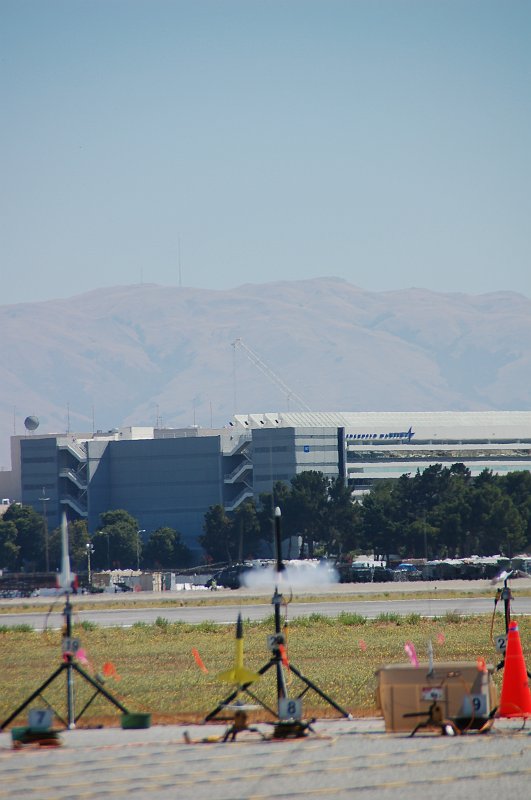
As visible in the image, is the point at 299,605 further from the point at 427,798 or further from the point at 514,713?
the point at 427,798

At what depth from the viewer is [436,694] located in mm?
28703

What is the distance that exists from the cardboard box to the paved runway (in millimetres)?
496

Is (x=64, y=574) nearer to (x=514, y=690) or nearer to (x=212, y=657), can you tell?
(x=514, y=690)

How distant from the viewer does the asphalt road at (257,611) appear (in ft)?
273

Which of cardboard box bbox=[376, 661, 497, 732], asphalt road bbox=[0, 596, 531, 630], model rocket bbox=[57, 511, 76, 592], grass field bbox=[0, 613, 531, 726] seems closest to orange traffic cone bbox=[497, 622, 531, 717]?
cardboard box bbox=[376, 661, 497, 732]

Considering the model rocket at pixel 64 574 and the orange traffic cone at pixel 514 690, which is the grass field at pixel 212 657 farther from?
the model rocket at pixel 64 574

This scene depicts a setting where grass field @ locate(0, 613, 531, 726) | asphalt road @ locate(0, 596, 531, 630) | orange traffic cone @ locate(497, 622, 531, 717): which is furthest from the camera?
asphalt road @ locate(0, 596, 531, 630)

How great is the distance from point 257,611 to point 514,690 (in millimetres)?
59725

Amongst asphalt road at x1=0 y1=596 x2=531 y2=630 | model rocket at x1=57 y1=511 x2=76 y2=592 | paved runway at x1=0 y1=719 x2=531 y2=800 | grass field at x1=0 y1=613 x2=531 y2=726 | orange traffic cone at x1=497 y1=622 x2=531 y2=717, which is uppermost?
model rocket at x1=57 y1=511 x2=76 y2=592

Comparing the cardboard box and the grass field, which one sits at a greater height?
the cardboard box

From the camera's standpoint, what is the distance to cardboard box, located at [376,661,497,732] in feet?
94.7

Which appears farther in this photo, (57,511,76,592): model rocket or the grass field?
the grass field

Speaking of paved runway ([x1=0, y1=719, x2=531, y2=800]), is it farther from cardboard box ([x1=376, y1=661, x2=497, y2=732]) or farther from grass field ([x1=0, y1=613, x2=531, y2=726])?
grass field ([x1=0, y1=613, x2=531, y2=726])

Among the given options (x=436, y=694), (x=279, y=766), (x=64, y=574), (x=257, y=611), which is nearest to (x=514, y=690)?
(x=436, y=694)
